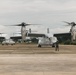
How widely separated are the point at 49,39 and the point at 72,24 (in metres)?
32.6

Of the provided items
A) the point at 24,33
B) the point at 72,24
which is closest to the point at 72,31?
the point at 72,24

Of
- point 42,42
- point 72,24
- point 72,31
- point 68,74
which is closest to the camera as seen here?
point 68,74

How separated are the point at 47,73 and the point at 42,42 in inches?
1776

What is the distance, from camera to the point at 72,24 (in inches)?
3597

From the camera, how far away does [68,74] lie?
13.9 m

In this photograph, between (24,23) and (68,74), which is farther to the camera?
(24,23)

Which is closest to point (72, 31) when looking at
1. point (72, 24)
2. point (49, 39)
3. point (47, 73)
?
point (72, 24)

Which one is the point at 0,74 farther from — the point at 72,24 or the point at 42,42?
the point at 72,24

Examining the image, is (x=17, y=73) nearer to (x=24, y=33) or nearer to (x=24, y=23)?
(x=24, y=33)

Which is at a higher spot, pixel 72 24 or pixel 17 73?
pixel 72 24

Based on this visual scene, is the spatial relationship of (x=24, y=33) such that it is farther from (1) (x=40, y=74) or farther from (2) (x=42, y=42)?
(1) (x=40, y=74)

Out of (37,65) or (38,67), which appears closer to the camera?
(38,67)

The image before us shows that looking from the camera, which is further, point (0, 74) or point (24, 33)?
point (24, 33)

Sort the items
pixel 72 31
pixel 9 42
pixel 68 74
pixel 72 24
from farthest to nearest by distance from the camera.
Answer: pixel 72 24
pixel 72 31
pixel 9 42
pixel 68 74
